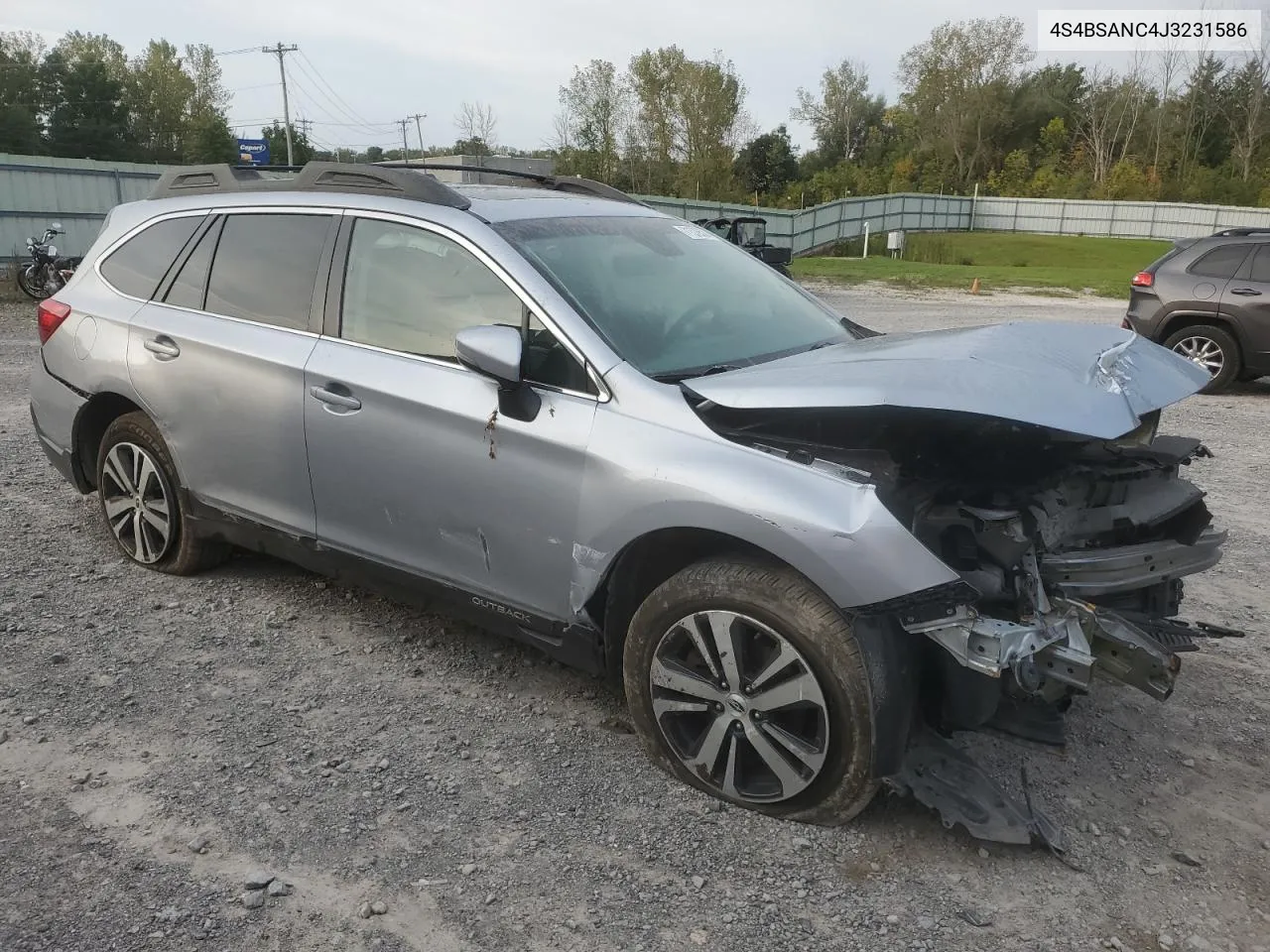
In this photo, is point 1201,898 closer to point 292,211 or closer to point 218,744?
point 218,744

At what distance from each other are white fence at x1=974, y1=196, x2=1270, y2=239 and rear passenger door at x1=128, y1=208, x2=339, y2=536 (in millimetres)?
50211

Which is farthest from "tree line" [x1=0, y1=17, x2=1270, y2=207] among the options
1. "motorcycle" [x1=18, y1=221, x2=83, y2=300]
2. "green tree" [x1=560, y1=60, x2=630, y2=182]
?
"motorcycle" [x1=18, y1=221, x2=83, y2=300]

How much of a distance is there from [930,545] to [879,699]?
1.46ft

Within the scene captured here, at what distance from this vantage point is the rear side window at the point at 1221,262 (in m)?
10.3

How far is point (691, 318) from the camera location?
3607 mm

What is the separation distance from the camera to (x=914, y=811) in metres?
3.09

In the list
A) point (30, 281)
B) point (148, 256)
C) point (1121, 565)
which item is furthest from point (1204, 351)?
point (30, 281)

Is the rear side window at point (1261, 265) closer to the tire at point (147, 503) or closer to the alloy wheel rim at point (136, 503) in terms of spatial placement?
the tire at point (147, 503)

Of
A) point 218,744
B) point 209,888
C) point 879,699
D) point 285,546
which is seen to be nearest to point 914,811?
point 879,699

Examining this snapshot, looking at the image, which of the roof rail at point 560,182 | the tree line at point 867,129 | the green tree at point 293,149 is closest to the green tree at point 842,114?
the tree line at point 867,129

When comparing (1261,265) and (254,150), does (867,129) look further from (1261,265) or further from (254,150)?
(1261,265)

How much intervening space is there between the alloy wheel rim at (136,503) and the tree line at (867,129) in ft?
152

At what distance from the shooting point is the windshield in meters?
3.35

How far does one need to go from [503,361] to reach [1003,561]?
61.8 inches
